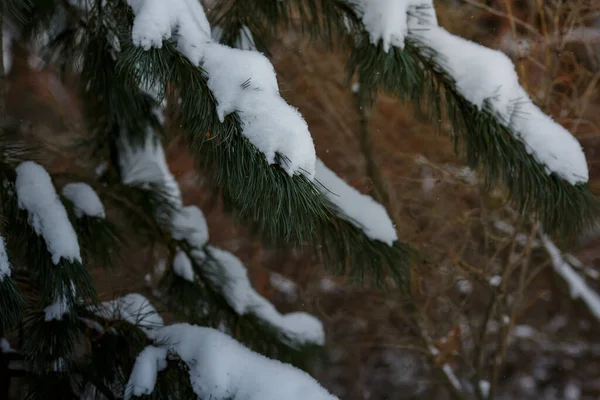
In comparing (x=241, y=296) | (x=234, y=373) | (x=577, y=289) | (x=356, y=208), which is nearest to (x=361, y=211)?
(x=356, y=208)

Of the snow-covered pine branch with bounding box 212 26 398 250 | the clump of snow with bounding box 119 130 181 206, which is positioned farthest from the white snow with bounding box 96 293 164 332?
the snow-covered pine branch with bounding box 212 26 398 250

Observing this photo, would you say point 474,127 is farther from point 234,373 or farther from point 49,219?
point 49,219

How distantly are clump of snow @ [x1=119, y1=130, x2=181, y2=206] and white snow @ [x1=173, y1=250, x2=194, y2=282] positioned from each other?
170 millimetres

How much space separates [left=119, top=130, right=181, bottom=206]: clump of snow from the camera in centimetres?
196

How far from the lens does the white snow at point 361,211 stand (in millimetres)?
1698

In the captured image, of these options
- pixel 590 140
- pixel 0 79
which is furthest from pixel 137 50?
pixel 590 140

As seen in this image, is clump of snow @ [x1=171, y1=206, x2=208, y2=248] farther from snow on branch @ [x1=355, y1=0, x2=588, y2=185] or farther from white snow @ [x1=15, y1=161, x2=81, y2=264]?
snow on branch @ [x1=355, y1=0, x2=588, y2=185]

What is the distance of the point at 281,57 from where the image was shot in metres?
3.74

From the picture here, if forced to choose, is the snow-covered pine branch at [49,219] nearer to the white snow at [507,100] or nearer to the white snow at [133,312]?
the white snow at [133,312]

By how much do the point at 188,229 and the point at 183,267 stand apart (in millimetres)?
125

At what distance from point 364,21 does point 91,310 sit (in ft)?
3.12

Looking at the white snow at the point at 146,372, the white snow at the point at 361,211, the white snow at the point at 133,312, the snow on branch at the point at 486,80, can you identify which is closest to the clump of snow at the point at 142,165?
the white snow at the point at 133,312

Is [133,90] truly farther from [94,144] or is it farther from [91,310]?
[91,310]

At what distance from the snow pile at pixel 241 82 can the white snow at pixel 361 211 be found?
0.65m
